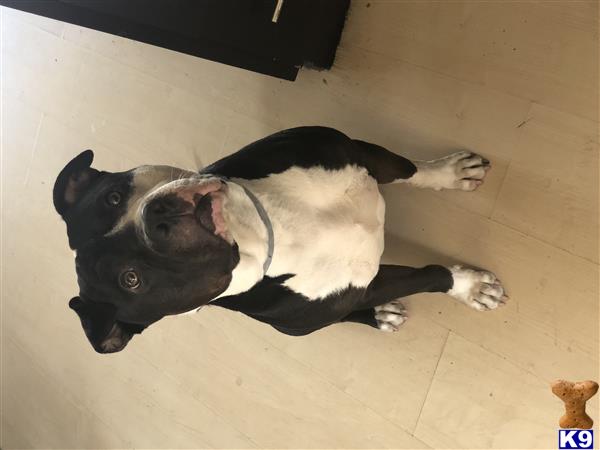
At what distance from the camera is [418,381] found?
8.15 feet

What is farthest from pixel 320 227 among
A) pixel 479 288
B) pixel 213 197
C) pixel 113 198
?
pixel 479 288

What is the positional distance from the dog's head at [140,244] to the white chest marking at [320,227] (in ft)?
0.76

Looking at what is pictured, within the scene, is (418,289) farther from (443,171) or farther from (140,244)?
(140,244)

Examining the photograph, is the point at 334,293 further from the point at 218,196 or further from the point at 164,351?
the point at 164,351

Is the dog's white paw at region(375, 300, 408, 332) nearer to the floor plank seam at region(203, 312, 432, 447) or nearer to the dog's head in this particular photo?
the floor plank seam at region(203, 312, 432, 447)

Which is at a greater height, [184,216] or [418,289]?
[184,216]

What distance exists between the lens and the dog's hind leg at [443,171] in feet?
7.36

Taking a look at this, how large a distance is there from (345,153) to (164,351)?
1.89 m

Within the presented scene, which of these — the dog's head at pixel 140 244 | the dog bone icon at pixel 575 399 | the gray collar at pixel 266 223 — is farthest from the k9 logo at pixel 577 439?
the dog's head at pixel 140 244

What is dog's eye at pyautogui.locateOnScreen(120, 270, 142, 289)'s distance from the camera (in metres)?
1.63

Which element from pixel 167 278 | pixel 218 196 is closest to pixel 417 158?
pixel 218 196

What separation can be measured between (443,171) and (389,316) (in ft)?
2.28

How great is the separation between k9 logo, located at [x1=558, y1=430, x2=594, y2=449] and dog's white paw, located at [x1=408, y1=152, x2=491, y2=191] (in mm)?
1072

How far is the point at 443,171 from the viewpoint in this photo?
7.68ft
